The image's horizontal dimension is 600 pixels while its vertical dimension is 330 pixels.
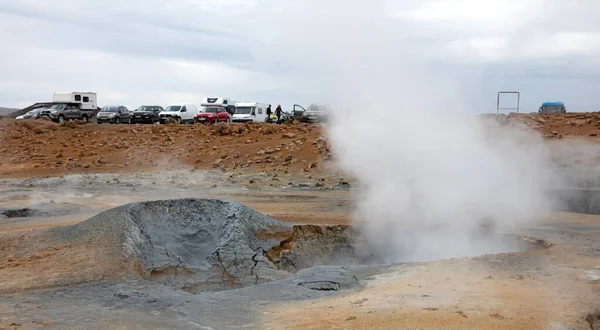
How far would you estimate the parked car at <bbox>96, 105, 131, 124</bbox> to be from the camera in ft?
111

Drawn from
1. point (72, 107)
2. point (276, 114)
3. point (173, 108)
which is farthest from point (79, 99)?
point (276, 114)

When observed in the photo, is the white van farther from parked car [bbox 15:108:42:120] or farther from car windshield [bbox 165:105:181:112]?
parked car [bbox 15:108:42:120]

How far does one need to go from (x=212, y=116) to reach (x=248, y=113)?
1935 millimetres

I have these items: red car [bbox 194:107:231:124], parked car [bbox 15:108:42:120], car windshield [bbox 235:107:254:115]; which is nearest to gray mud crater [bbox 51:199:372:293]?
car windshield [bbox 235:107:254:115]

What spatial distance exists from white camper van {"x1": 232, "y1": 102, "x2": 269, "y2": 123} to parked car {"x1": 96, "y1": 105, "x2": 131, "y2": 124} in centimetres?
603

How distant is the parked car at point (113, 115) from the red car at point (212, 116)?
398cm

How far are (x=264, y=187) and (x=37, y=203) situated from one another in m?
5.84

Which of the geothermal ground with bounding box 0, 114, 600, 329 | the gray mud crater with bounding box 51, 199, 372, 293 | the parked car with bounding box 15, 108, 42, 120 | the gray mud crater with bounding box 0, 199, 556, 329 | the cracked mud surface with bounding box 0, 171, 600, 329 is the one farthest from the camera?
the parked car with bounding box 15, 108, 42, 120

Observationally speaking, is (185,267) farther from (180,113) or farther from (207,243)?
(180,113)

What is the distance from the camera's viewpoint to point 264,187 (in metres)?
17.5

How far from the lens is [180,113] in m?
34.3

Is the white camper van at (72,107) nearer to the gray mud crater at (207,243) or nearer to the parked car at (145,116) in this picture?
the parked car at (145,116)

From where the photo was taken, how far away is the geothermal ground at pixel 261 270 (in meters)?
5.96

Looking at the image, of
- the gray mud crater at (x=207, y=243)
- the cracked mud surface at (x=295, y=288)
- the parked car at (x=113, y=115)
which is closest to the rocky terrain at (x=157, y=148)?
the parked car at (x=113, y=115)
